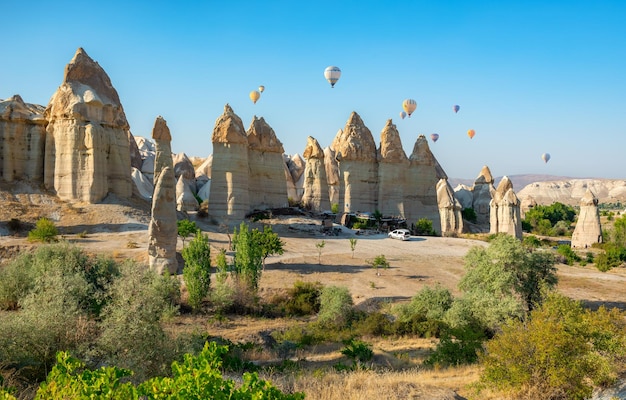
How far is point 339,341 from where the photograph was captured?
1606 cm

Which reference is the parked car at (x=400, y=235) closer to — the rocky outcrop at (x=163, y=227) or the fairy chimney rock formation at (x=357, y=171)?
the fairy chimney rock formation at (x=357, y=171)

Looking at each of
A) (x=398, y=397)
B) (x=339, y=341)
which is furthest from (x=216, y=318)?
(x=398, y=397)

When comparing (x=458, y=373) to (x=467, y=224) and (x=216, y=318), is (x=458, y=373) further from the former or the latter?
(x=467, y=224)

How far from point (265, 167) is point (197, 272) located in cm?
2098

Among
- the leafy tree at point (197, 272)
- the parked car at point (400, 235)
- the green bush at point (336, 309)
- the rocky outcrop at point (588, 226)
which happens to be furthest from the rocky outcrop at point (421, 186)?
the leafy tree at point (197, 272)

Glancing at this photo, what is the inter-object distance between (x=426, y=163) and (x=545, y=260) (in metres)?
30.1

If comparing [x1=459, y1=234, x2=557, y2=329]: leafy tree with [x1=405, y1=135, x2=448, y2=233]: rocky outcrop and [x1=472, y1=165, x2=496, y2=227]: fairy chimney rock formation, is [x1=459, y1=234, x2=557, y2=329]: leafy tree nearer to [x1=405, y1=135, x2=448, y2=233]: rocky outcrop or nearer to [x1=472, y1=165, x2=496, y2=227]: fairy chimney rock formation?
[x1=405, y1=135, x2=448, y2=233]: rocky outcrop

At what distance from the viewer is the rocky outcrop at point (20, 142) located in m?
33.1

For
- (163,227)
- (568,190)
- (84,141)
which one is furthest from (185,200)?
(568,190)

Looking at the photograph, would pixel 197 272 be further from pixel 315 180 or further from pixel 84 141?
pixel 315 180

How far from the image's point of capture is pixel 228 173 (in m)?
36.1

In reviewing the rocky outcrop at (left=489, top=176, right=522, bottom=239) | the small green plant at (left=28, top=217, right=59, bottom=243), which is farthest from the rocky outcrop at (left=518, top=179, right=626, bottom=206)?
the small green plant at (left=28, top=217, right=59, bottom=243)

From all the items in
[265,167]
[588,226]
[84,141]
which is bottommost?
[588,226]

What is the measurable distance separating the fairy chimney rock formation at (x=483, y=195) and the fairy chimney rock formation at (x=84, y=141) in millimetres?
39072
